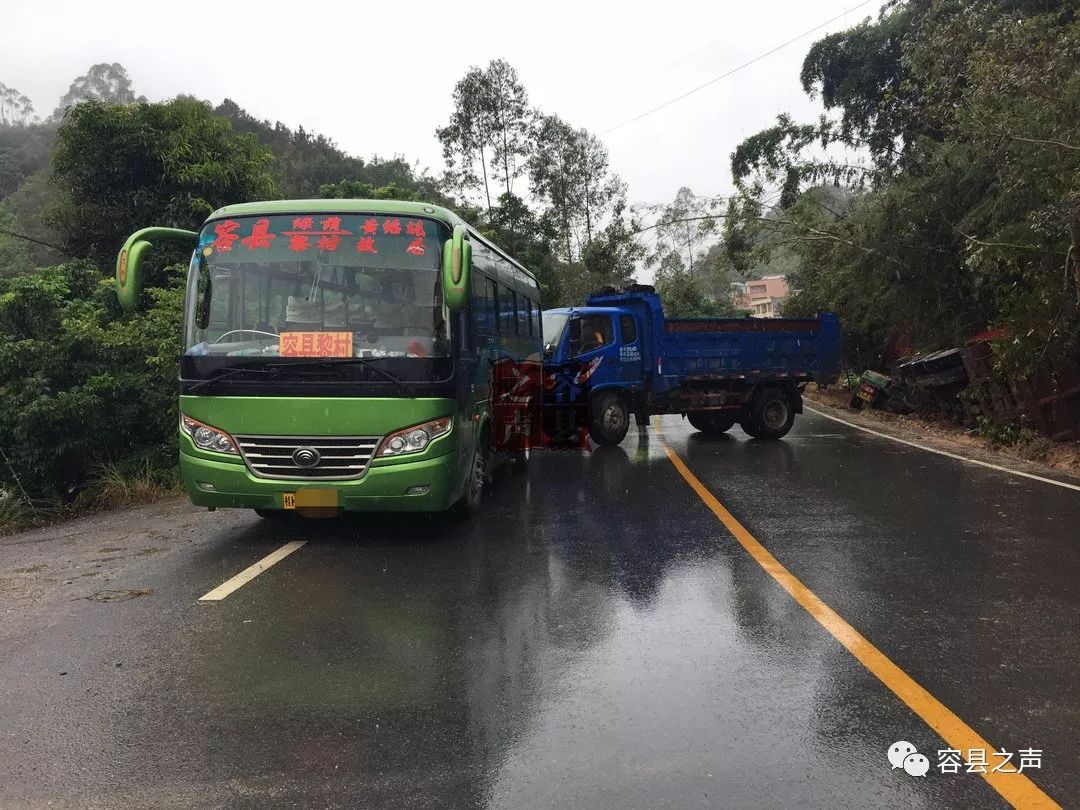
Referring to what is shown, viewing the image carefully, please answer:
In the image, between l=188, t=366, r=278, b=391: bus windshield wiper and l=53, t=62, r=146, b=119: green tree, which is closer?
l=188, t=366, r=278, b=391: bus windshield wiper

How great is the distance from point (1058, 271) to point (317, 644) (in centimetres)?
1187

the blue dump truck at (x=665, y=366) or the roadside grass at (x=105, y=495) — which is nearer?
the roadside grass at (x=105, y=495)

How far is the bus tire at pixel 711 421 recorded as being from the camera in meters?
16.1

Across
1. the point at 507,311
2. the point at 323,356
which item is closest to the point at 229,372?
the point at 323,356

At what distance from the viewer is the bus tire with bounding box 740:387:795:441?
1559cm

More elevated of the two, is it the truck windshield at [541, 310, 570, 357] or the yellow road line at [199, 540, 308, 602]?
the truck windshield at [541, 310, 570, 357]

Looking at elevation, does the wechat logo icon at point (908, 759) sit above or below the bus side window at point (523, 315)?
below

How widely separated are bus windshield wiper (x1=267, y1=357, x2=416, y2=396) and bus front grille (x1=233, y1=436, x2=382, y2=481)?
0.44m

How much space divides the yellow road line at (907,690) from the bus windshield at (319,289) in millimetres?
3061

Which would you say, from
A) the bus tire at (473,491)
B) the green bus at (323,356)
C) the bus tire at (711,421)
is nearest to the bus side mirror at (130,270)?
the green bus at (323,356)

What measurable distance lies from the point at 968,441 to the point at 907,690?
13.0 metres

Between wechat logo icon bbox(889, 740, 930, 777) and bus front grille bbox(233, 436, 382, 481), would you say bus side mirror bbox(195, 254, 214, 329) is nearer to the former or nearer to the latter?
bus front grille bbox(233, 436, 382, 481)

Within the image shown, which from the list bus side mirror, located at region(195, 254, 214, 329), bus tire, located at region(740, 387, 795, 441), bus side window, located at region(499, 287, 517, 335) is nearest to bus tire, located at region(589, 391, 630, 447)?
bus tire, located at region(740, 387, 795, 441)

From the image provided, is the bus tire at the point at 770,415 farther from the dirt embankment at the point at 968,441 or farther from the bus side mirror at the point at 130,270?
the bus side mirror at the point at 130,270
